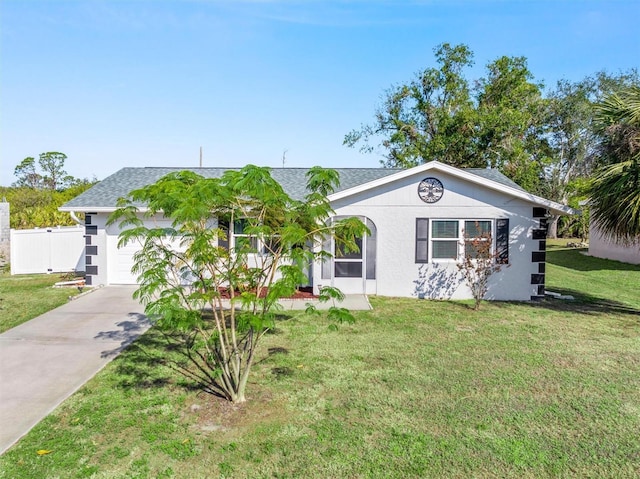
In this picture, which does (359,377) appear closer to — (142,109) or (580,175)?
(142,109)

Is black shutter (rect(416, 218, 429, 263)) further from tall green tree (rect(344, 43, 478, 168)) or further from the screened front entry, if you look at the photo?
tall green tree (rect(344, 43, 478, 168))

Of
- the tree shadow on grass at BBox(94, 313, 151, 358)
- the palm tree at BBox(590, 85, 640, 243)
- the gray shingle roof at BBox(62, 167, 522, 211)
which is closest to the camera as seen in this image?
the tree shadow on grass at BBox(94, 313, 151, 358)

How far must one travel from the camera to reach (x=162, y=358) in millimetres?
6590

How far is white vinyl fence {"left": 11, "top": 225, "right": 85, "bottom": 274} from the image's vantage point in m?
15.4

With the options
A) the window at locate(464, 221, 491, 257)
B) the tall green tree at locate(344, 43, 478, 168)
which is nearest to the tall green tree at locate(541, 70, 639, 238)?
the tall green tree at locate(344, 43, 478, 168)

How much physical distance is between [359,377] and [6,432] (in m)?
4.29

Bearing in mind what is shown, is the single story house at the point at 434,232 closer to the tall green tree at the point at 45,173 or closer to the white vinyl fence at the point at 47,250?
the white vinyl fence at the point at 47,250

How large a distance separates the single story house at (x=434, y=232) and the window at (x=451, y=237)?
28mm

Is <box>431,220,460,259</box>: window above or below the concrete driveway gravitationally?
above

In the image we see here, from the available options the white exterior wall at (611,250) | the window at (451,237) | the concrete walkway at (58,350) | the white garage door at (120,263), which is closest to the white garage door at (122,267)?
the white garage door at (120,263)

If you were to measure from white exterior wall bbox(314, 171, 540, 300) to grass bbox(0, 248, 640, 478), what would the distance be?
Result: 361 cm

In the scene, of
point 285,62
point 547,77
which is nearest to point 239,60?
point 285,62

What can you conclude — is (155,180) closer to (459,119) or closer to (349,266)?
(349,266)

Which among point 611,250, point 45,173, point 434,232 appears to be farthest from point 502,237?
point 45,173
